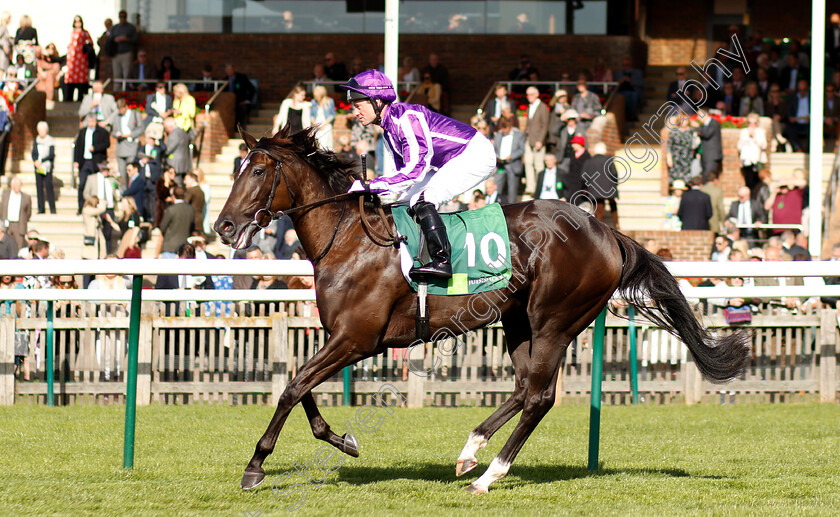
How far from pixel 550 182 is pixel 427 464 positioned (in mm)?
8232

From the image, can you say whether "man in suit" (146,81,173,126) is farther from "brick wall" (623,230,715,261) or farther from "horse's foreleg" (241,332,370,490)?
"horse's foreleg" (241,332,370,490)

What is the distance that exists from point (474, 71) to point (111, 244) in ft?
30.1

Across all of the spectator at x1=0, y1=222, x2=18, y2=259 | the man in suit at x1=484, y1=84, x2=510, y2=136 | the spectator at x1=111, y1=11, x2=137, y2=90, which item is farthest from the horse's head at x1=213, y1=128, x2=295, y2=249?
the spectator at x1=111, y1=11, x2=137, y2=90

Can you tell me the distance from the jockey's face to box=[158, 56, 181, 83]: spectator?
15059mm

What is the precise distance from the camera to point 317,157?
19.6ft

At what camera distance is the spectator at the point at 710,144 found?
49.9 feet

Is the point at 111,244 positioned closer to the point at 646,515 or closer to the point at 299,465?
the point at 299,465

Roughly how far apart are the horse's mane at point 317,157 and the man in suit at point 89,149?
36.8 feet

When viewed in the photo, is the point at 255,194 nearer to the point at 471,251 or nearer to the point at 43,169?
the point at 471,251

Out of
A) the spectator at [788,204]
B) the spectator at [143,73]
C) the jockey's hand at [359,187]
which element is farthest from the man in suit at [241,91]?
the jockey's hand at [359,187]

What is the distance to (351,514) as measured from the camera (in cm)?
490

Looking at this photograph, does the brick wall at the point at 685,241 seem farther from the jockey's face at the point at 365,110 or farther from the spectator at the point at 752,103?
the jockey's face at the point at 365,110

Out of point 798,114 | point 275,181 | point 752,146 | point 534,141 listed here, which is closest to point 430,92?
point 534,141

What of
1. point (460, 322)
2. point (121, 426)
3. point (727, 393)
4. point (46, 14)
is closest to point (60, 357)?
point (121, 426)
